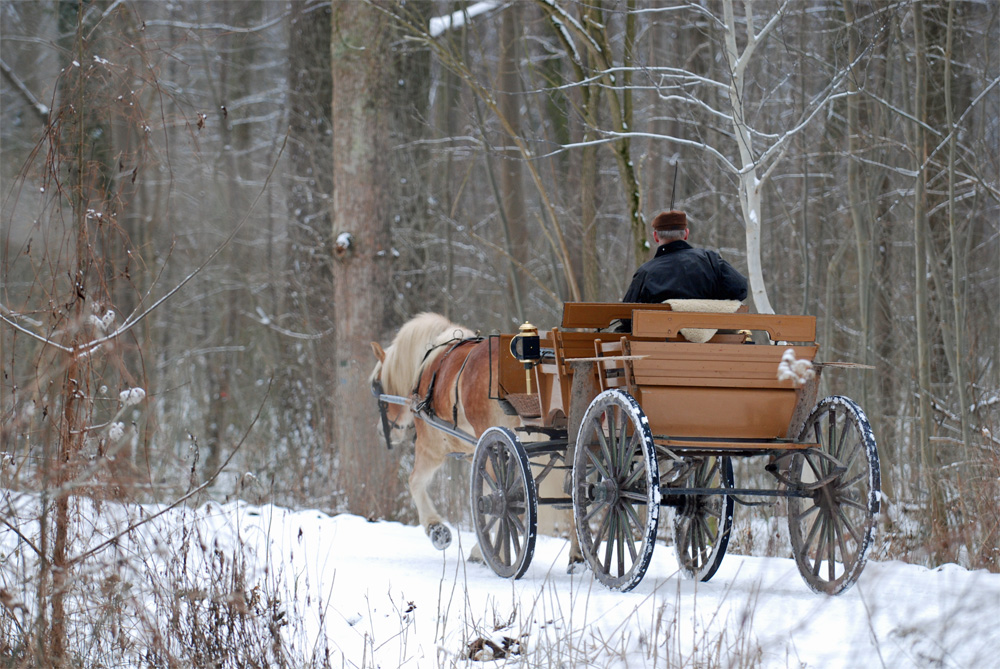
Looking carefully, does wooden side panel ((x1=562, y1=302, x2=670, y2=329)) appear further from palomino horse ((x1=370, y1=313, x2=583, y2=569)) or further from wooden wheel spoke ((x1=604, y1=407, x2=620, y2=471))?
palomino horse ((x1=370, y1=313, x2=583, y2=569))

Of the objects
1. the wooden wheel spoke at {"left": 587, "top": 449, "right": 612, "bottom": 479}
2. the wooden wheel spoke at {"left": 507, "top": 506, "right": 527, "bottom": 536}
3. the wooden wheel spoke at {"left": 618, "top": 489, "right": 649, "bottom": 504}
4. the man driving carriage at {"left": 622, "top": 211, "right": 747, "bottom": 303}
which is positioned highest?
the man driving carriage at {"left": 622, "top": 211, "right": 747, "bottom": 303}

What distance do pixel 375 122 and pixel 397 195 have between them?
Result: 2.67 feet

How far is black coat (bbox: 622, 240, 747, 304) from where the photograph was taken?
5.56 metres

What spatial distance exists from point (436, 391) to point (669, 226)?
6.85 ft

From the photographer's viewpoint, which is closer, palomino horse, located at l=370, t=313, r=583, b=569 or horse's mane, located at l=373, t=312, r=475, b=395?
palomino horse, located at l=370, t=313, r=583, b=569

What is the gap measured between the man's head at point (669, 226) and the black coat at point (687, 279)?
0.15 m

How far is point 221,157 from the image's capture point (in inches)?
716

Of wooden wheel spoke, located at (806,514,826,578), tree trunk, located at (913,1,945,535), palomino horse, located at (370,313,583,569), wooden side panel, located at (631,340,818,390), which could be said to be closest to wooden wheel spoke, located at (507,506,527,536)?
palomino horse, located at (370,313,583,569)

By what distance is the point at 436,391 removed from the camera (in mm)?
7004

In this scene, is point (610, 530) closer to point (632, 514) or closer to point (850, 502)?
point (632, 514)

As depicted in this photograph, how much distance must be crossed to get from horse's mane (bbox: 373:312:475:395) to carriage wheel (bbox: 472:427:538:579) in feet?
5.38

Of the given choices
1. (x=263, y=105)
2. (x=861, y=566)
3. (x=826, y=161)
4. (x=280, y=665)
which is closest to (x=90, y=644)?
(x=280, y=665)

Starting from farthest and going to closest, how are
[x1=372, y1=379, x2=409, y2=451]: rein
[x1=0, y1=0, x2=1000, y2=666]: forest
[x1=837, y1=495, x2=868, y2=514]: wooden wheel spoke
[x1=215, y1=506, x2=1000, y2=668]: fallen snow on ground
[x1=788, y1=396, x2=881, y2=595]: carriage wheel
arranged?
1. [x1=372, y1=379, x2=409, y2=451]: rein
2. [x1=837, y1=495, x2=868, y2=514]: wooden wheel spoke
3. [x1=788, y1=396, x2=881, y2=595]: carriage wheel
4. [x1=0, y1=0, x2=1000, y2=666]: forest
5. [x1=215, y1=506, x2=1000, y2=668]: fallen snow on ground

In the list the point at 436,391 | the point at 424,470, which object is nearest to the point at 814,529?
the point at 436,391
